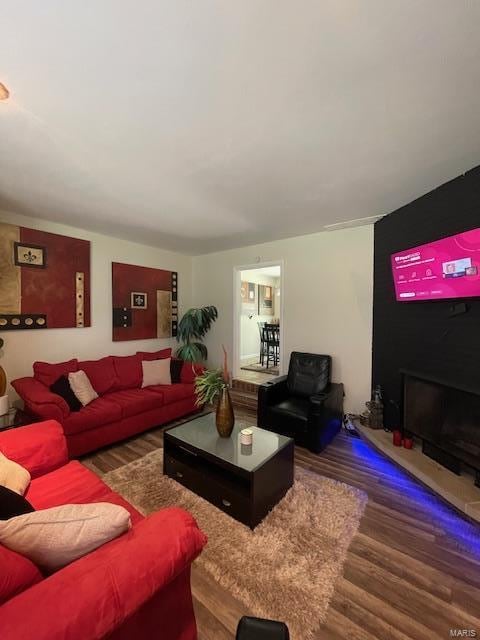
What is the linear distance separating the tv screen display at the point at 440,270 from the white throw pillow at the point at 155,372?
310cm

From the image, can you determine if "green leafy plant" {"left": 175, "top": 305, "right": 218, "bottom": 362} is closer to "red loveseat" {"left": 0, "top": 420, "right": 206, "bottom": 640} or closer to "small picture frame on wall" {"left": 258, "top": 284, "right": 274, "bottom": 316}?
"small picture frame on wall" {"left": 258, "top": 284, "right": 274, "bottom": 316}

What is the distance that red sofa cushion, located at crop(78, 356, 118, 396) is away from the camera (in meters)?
3.36

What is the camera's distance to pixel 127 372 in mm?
3674

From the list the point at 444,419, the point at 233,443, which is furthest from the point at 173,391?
the point at 444,419

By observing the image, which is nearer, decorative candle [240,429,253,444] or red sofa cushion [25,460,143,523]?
red sofa cushion [25,460,143,523]

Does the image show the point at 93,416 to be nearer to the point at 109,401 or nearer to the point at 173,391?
the point at 109,401

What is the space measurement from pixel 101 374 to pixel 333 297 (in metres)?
3.24

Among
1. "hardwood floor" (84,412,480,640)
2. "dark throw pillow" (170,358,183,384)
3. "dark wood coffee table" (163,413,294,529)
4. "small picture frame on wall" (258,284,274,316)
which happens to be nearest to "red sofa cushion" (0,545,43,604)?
"hardwood floor" (84,412,480,640)

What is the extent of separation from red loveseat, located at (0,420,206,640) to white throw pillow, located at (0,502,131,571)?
0.04m

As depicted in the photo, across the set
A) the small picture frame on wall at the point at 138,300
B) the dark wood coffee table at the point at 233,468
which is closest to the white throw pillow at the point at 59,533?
the dark wood coffee table at the point at 233,468

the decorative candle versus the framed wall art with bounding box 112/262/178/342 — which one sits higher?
the framed wall art with bounding box 112/262/178/342

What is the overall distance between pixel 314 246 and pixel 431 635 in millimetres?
A: 3633

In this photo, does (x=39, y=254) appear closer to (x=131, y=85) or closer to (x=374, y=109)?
(x=131, y=85)

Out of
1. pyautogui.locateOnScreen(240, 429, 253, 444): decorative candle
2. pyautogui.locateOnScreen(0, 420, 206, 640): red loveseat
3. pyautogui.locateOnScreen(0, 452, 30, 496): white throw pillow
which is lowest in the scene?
pyautogui.locateOnScreen(240, 429, 253, 444): decorative candle
